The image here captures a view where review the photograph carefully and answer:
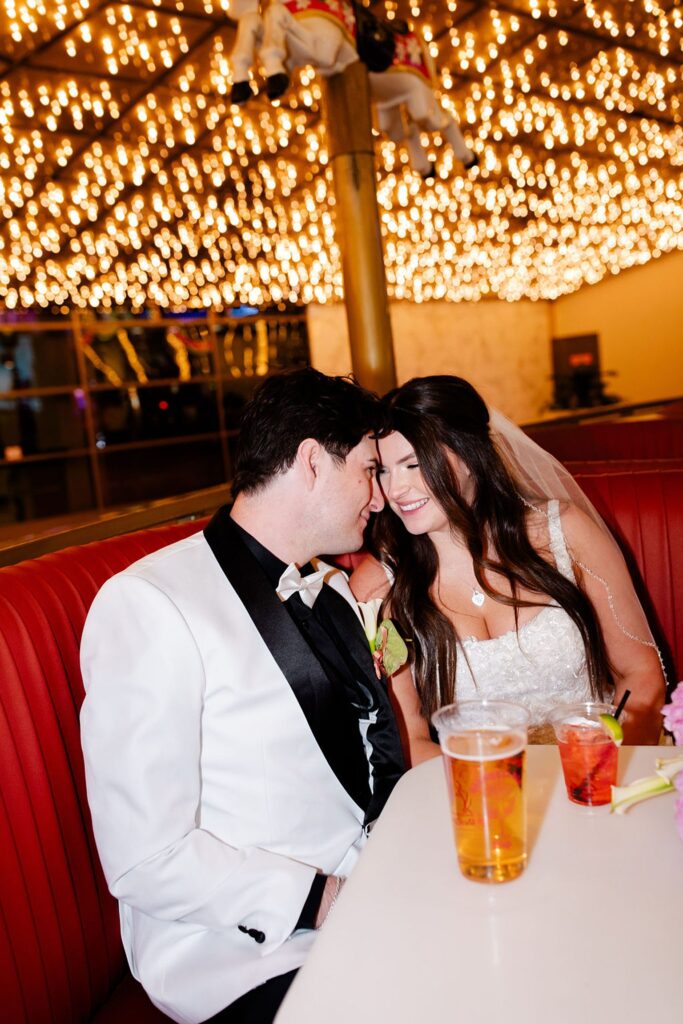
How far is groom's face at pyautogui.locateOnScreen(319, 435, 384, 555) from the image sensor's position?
69.9 inches

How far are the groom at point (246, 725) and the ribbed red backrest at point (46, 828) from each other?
11 cm

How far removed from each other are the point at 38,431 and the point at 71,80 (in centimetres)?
595

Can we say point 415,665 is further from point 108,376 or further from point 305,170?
point 108,376

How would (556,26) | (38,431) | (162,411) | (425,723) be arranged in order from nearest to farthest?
(425,723) < (556,26) < (38,431) < (162,411)

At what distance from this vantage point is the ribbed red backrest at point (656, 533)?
102 inches

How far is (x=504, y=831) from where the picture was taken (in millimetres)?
1092

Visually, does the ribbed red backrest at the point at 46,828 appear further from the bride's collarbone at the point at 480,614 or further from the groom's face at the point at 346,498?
the bride's collarbone at the point at 480,614

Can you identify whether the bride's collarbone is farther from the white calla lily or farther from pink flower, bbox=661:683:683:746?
pink flower, bbox=661:683:683:746

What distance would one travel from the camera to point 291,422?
68.5 inches

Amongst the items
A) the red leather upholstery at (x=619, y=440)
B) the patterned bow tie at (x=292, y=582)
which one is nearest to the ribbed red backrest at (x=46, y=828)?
the patterned bow tie at (x=292, y=582)

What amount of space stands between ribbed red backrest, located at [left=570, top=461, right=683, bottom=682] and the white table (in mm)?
1449

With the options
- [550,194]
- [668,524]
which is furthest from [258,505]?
[550,194]

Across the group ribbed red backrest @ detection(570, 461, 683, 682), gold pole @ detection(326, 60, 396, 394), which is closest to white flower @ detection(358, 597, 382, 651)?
ribbed red backrest @ detection(570, 461, 683, 682)

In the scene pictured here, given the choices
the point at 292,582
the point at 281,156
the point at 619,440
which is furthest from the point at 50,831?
the point at 281,156
